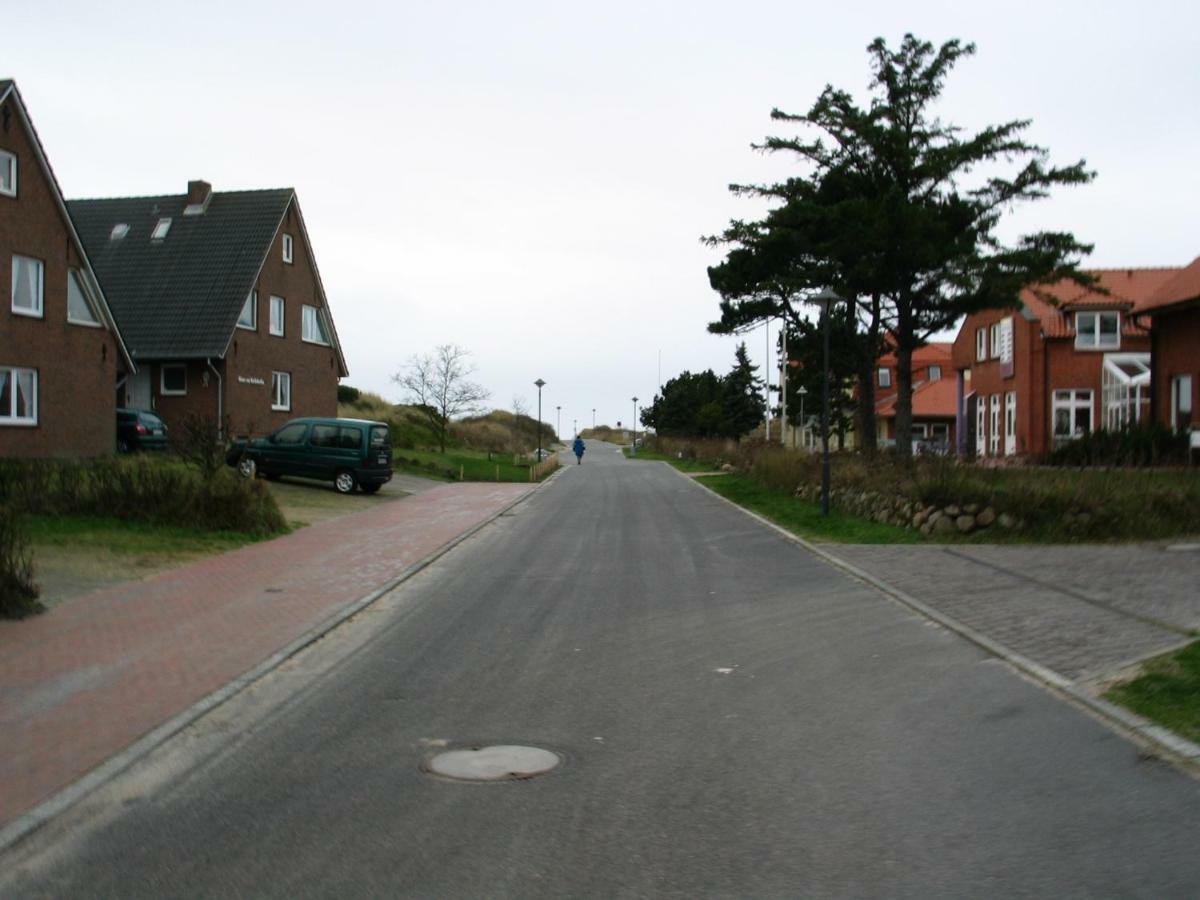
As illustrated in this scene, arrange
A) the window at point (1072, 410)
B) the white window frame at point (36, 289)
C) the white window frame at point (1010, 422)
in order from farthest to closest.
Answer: the white window frame at point (1010, 422) → the window at point (1072, 410) → the white window frame at point (36, 289)

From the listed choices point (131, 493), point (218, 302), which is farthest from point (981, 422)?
point (131, 493)

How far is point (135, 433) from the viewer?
31094mm

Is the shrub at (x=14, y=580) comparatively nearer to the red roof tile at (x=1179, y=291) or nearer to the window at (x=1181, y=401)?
the red roof tile at (x=1179, y=291)

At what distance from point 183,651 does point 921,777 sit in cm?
599

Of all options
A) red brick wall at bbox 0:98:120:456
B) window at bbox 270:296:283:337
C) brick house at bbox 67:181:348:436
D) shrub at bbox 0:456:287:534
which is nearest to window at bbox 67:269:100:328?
red brick wall at bbox 0:98:120:456

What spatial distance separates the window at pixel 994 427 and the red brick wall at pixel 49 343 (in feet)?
103

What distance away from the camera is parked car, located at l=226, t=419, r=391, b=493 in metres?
28.0

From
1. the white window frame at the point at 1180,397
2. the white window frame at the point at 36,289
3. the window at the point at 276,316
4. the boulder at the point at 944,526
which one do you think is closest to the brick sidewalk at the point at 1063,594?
the boulder at the point at 944,526

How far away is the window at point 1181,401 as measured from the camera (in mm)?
28595

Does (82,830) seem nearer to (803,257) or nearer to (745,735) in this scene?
(745,735)

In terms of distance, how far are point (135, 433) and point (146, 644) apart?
23659 mm

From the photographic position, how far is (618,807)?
5398 mm

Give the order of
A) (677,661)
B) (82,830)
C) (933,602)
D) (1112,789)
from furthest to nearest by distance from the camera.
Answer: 1. (933,602)
2. (677,661)
3. (1112,789)
4. (82,830)

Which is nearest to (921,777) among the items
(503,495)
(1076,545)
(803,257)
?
(1076,545)
